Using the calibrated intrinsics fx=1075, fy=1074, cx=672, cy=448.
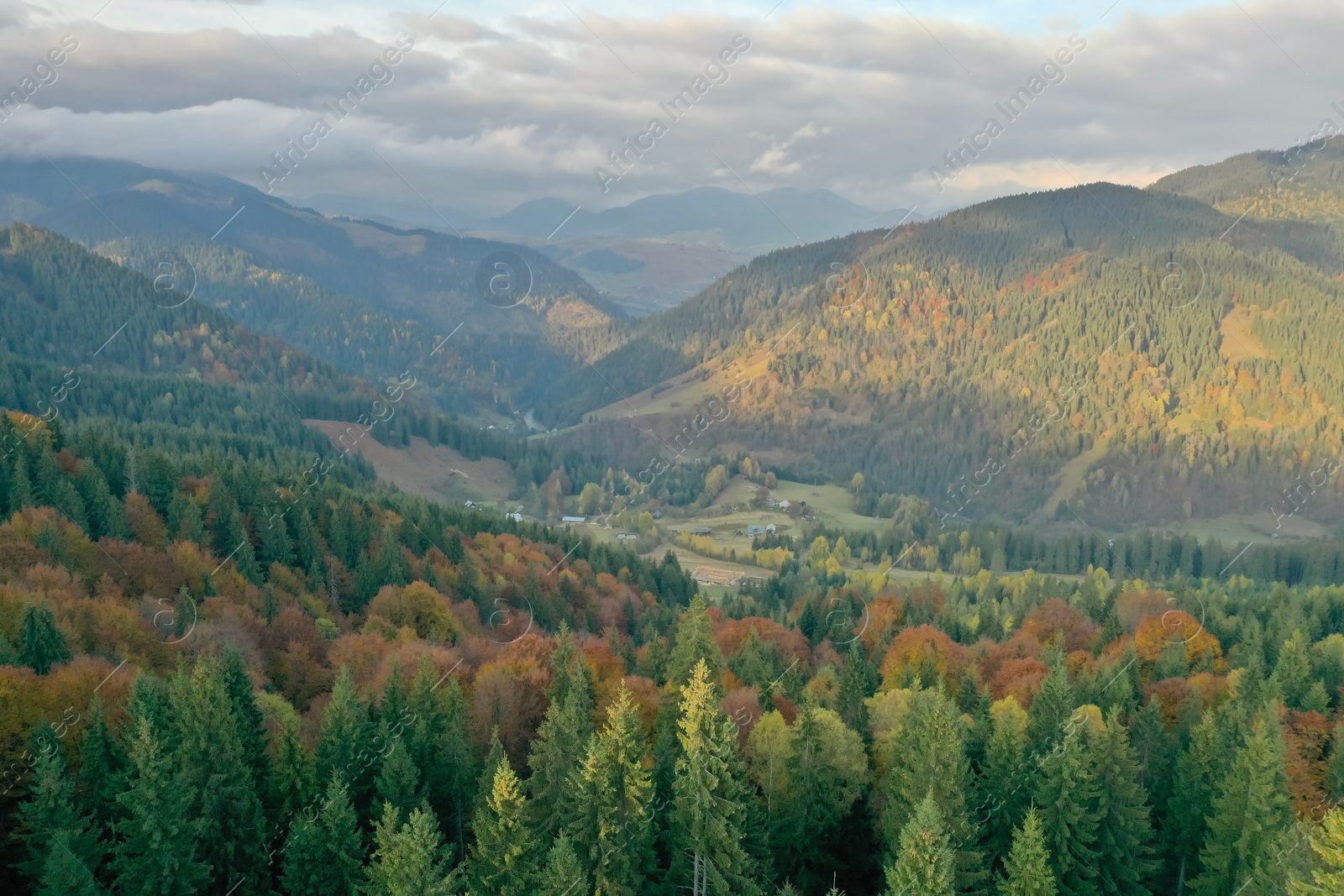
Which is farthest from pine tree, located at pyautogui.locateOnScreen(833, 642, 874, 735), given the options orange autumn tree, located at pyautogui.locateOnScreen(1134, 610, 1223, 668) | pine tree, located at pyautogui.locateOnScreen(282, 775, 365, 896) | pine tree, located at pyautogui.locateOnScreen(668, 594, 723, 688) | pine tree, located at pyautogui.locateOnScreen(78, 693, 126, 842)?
pine tree, located at pyautogui.locateOnScreen(78, 693, 126, 842)

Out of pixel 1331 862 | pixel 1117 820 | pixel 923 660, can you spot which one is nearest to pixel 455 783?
pixel 1117 820

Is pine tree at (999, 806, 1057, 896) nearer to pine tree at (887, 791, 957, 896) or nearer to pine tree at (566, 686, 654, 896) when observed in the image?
pine tree at (887, 791, 957, 896)

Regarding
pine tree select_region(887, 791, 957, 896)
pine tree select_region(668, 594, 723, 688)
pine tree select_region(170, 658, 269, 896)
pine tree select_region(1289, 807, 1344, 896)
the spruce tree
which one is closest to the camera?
pine tree select_region(1289, 807, 1344, 896)

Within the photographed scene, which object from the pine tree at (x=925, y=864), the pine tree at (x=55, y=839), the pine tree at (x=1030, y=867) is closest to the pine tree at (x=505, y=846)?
the pine tree at (x=925, y=864)

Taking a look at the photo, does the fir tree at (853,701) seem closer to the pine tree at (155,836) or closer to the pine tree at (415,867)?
the pine tree at (415,867)

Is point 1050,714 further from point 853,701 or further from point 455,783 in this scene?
point 455,783
